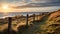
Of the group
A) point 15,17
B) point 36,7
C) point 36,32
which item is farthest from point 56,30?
point 15,17

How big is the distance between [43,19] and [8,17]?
1.52 metres

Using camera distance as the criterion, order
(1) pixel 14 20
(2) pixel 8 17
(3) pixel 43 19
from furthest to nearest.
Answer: (3) pixel 43 19, (1) pixel 14 20, (2) pixel 8 17

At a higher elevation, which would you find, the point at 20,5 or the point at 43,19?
the point at 20,5

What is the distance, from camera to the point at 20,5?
6.10m

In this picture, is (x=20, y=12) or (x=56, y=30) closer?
(x=56, y=30)

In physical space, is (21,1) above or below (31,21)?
above

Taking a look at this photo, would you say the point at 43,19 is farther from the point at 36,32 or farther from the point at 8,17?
the point at 8,17

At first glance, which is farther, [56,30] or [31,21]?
[31,21]

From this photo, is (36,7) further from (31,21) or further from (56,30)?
(56,30)

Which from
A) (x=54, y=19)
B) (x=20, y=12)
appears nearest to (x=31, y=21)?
(x=20, y=12)

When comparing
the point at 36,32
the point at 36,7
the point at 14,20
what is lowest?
the point at 36,32

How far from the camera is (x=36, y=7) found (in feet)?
20.1

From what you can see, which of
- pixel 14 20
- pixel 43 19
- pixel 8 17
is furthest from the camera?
pixel 43 19

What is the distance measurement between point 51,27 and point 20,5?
4.74 ft
